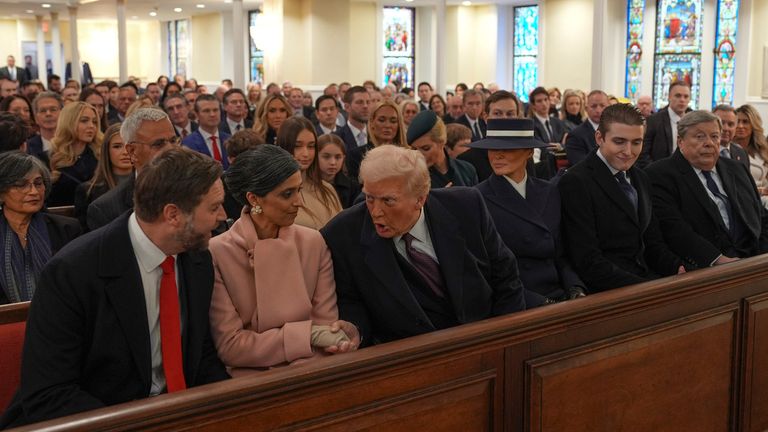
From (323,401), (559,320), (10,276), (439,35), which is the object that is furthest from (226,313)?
(439,35)

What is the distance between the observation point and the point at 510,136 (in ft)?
12.4

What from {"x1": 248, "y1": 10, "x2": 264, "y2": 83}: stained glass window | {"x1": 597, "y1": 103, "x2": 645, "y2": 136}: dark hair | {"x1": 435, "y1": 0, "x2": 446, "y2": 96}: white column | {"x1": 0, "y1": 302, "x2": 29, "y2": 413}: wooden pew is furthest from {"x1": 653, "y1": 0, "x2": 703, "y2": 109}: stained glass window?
{"x1": 0, "y1": 302, "x2": 29, "y2": 413}: wooden pew

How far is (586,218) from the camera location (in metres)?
3.81

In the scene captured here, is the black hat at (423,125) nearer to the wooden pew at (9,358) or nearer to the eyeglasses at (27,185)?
the eyeglasses at (27,185)

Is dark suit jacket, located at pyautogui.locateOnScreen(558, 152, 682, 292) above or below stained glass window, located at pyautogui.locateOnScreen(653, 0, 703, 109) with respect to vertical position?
below

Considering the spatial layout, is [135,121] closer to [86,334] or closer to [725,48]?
[86,334]

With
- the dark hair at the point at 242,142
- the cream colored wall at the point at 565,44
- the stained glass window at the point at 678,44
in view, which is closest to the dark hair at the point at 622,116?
the dark hair at the point at 242,142

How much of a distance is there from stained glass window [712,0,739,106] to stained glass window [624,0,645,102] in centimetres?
196

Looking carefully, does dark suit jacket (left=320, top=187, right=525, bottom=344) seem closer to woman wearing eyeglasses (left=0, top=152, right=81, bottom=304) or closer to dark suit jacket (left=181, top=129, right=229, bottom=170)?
woman wearing eyeglasses (left=0, top=152, right=81, bottom=304)

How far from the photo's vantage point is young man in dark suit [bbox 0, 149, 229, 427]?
233cm

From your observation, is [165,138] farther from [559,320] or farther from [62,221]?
[559,320]

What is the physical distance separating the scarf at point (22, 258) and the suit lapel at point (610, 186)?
8.25ft

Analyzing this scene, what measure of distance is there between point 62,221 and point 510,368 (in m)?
2.36

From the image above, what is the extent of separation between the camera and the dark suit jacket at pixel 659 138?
26.4 ft
